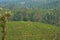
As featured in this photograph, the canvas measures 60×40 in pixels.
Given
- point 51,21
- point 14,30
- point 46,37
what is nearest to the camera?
point 46,37

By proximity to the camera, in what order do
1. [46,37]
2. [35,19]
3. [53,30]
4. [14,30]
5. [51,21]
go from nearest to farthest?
[46,37] → [14,30] → [53,30] → [51,21] → [35,19]

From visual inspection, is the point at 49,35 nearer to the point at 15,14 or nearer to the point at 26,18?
the point at 26,18

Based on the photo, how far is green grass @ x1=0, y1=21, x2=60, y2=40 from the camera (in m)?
66.8

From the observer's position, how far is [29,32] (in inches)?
2874

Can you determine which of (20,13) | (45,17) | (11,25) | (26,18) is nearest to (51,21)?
(45,17)

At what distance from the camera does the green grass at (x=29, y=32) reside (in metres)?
66.8

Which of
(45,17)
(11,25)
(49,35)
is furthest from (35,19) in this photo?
(49,35)

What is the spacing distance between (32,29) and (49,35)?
9394 mm

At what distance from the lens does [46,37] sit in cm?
6838

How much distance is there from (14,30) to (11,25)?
6.88m

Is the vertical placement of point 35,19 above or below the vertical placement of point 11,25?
below

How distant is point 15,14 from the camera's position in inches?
4439

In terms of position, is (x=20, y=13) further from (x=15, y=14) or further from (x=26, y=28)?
(x=26, y=28)

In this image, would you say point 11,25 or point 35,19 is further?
point 35,19
